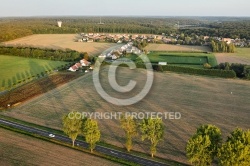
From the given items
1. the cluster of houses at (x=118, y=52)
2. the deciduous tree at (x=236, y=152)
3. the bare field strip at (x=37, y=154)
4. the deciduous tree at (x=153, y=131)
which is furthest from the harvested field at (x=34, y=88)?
the deciduous tree at (x=236, y=152)

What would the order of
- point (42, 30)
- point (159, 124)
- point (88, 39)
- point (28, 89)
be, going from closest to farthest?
point (159, 124) → point (28, 89) → point (88, 39) → point (42, 30)

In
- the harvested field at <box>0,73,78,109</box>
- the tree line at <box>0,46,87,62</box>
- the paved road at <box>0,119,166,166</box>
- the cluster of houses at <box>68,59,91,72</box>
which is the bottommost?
the paved road at <box>0,119,166,166</box>

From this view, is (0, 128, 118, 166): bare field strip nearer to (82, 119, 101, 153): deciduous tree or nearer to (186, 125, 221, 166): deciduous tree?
(82, 119, 101, 153): deciduous tree

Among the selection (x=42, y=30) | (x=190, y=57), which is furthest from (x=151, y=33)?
(x=190, y=57)

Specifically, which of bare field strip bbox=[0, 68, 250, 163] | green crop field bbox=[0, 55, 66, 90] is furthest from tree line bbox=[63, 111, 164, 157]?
green crop field bbox=[0, 55, 66, 90]

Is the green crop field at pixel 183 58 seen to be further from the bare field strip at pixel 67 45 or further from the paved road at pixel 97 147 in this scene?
the paved road at pixel 97 147

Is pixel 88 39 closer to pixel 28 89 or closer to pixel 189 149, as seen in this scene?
pixel 28 89
